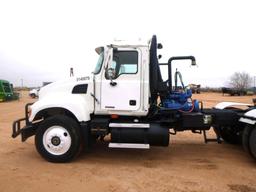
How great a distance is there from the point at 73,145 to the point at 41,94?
1.62 m

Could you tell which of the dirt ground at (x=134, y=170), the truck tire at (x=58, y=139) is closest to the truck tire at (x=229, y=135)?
the dirt ground at (x=134, y=170)

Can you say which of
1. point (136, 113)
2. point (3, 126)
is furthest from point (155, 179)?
point (3, 126)

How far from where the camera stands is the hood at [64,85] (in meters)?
7.73

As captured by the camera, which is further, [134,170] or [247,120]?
[247,120]

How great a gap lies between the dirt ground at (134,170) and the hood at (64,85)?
5.06 feet

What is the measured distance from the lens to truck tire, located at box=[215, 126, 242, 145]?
31.2 feet

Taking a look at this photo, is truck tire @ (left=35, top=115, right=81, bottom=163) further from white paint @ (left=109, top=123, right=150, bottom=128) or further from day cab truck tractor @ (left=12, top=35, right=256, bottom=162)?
white paint @ (left=109, top=123, right=150, bottom=128)

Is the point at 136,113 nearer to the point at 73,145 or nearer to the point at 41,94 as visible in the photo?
the point at 73,145

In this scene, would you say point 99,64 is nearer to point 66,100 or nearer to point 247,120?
point 66,100

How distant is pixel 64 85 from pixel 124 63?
4.88 ft

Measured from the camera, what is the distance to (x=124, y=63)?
7668mm

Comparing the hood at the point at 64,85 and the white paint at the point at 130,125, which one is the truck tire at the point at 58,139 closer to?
the hood at the point at 64,85

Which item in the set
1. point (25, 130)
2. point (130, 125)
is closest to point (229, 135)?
point (130, 125)

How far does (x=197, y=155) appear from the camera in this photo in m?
8.27
